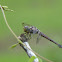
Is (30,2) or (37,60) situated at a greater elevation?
(37,60)

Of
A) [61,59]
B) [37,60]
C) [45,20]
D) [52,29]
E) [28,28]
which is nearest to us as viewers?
[37,60]

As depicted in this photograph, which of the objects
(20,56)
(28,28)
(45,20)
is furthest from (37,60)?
(45,20)

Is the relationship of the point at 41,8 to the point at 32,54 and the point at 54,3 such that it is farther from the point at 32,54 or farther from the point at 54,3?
the point at 32,54

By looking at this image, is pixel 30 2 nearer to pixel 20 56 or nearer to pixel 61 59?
pixel 20 56

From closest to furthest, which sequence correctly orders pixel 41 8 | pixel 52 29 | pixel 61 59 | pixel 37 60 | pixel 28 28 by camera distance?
pixel 37 60
pixel 28 28
pixel 61 59
pixel 52 29
pixel 41 8

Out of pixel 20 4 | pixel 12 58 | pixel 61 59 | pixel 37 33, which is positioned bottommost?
pixel 20 4

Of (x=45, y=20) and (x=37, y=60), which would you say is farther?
(x=45, y=20)
